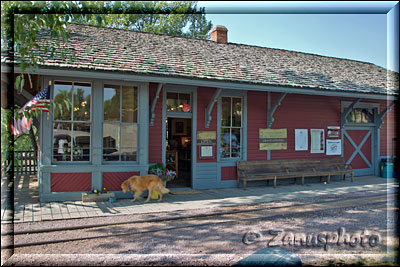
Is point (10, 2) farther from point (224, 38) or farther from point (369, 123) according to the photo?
point (369, 123)

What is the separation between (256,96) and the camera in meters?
11.5

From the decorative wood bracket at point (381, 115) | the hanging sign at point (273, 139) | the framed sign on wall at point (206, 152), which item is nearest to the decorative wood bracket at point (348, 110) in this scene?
the decorative wood bracket at point (381, 115)

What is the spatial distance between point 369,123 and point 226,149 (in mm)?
7264

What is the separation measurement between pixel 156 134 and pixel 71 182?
283cm

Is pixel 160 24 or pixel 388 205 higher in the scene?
pixel 160 24

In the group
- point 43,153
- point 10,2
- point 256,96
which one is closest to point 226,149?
point 256,96

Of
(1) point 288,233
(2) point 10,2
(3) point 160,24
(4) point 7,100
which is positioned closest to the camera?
(2) point 10,2

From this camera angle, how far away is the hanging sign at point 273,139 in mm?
11625

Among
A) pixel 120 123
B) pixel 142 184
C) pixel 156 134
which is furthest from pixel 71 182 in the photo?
pixel 156 134

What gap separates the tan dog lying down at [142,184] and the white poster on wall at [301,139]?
6.00 m

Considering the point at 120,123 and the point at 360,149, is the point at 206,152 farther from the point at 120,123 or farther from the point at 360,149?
the point at 360,149

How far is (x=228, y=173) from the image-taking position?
11.1 meters

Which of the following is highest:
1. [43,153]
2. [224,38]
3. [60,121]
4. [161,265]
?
[224,38]

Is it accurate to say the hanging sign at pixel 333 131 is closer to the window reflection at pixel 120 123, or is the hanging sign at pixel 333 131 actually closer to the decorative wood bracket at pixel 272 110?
the decorative wood bracket at pixel 272 110
